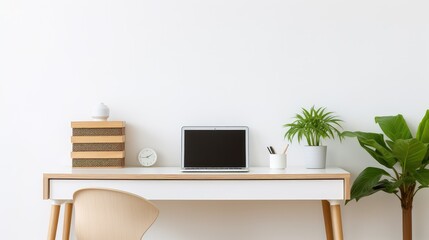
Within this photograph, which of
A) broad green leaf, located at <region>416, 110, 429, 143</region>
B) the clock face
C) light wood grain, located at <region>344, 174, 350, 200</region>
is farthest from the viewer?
the clock face

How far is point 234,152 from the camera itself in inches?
149

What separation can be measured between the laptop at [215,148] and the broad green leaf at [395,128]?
0.79 metres

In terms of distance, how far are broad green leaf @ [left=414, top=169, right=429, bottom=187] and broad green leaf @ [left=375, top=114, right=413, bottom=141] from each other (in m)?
0.21

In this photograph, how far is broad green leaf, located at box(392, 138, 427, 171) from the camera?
138 inches

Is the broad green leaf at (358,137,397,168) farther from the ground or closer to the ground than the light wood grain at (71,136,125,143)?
closer to the ground

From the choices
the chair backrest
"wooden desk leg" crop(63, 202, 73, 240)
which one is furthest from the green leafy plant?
"wooden desk leg" crop(63, 202, 73, 240)

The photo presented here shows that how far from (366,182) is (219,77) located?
1.08 metres

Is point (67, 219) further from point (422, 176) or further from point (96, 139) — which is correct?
point (422, 176)

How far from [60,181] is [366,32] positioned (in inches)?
79.4

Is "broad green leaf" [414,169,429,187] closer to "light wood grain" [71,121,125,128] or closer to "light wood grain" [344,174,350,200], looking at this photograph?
"light wood grain" [344,174,350,200]

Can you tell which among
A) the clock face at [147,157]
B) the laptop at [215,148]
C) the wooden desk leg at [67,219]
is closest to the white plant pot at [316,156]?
the laptop at [215,148]

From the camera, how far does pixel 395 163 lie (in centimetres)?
380

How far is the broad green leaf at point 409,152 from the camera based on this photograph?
11.5 ft

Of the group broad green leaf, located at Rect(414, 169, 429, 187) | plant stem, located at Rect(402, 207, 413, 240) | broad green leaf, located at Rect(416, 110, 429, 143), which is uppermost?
broad green leaf, located at Rect(416, 110, 429, 143)
